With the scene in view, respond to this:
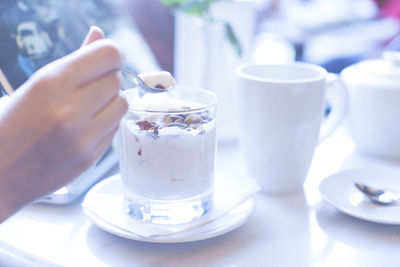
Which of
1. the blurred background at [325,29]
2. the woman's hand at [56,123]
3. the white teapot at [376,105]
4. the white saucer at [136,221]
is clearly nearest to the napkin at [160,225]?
the white saucer at [136,221]

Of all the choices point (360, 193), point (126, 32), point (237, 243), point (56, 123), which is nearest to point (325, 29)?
point (126, 32)

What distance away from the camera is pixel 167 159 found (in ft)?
1.30

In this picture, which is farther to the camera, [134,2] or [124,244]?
[134,2]

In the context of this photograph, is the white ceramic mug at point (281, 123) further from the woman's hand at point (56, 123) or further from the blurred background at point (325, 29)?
the blurred background at point (325, 29)

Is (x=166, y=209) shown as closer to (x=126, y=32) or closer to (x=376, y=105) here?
(x=376, y=105)

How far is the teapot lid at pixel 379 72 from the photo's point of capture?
574 millimetres

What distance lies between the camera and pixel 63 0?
635 mm

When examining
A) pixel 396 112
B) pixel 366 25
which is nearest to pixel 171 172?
pixel 396 112

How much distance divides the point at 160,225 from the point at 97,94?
0.15 m

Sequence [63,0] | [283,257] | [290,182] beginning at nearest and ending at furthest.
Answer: [283,257] → [290,182] → [63,0]

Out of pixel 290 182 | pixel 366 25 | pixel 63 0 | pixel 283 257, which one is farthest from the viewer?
pixel 366 25

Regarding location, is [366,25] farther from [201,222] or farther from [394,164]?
[201,222]

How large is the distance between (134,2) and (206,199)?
34.1 inches

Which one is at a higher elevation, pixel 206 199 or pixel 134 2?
pixel 134 2
